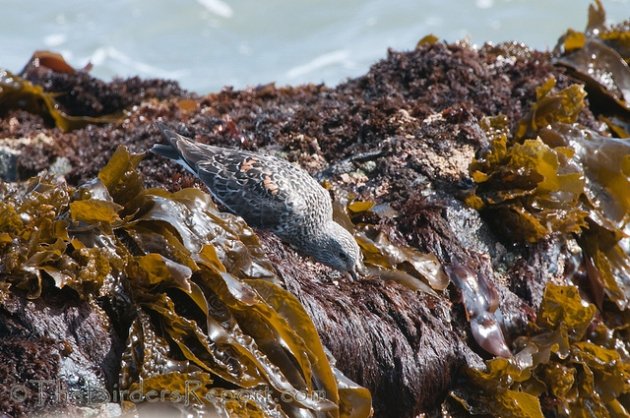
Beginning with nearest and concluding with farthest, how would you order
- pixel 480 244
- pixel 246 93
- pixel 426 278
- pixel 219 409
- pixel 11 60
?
pixel 219 409 → pixel 426 278 → pixel 480 244 → pixel 246 93 → pixel 11 60

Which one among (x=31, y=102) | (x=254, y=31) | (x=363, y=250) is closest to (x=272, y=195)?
(x=363, y=250)

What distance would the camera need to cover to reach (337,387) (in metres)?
3.07

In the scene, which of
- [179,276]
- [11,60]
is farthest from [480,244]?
[11,60]

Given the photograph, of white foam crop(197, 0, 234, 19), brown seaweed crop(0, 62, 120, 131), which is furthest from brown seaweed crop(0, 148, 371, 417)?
white foam crop(197, 0, 234, 19)

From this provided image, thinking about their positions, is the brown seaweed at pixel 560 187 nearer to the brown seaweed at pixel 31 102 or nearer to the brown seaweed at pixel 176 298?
the brown seaweed at pixel 176 298

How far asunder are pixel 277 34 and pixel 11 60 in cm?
397

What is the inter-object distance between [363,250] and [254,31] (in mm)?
10359

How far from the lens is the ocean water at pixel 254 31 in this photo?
13.0 m

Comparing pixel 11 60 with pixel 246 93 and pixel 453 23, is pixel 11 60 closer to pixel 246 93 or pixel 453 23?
pixel 453 23

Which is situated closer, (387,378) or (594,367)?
(387,378)

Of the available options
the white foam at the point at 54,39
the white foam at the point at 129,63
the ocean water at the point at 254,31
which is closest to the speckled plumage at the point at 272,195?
the ocean water at the point at 254,31

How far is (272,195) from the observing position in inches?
163

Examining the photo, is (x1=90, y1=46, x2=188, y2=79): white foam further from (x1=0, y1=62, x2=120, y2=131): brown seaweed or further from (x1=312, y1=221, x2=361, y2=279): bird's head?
(x1=312, y1=221, x2=361, y2=279): bird's head

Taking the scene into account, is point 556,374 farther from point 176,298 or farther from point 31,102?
point 31,102
